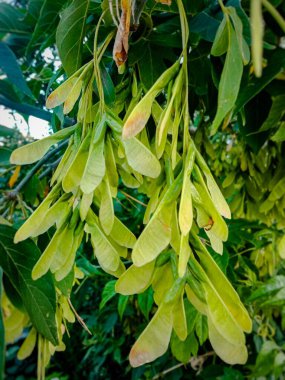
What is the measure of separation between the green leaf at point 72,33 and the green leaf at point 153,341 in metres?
0.28

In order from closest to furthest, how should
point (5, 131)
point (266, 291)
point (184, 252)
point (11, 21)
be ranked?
point (184, 252) < point (5, 131) < point (11, 21) < point (266, 291)

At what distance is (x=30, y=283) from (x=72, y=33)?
0.25 meters

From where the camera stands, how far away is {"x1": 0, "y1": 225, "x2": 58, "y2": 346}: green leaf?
1.21 ft

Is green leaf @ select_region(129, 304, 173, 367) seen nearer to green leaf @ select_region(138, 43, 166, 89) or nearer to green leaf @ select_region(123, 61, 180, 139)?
green leaf @ select_region(123, 61, 180, 139)

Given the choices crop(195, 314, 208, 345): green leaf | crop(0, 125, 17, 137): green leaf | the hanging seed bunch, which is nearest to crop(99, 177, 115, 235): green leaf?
the hanging seed bunch

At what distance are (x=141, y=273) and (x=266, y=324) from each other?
0.88m

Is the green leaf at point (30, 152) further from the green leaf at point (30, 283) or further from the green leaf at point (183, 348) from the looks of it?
the green leaf at point (183, 348)

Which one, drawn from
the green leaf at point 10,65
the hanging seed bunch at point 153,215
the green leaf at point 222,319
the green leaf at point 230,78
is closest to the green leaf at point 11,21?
the green leaf at point 10,65

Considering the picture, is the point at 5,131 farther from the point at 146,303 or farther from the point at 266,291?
the point at 266,291

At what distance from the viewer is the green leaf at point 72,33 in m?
0.39

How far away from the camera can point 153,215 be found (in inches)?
10.8

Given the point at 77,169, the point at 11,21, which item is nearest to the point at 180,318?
the point at 77,169

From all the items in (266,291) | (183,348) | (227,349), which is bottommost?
(266,291)

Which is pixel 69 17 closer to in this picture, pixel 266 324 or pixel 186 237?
pixel 186 237
